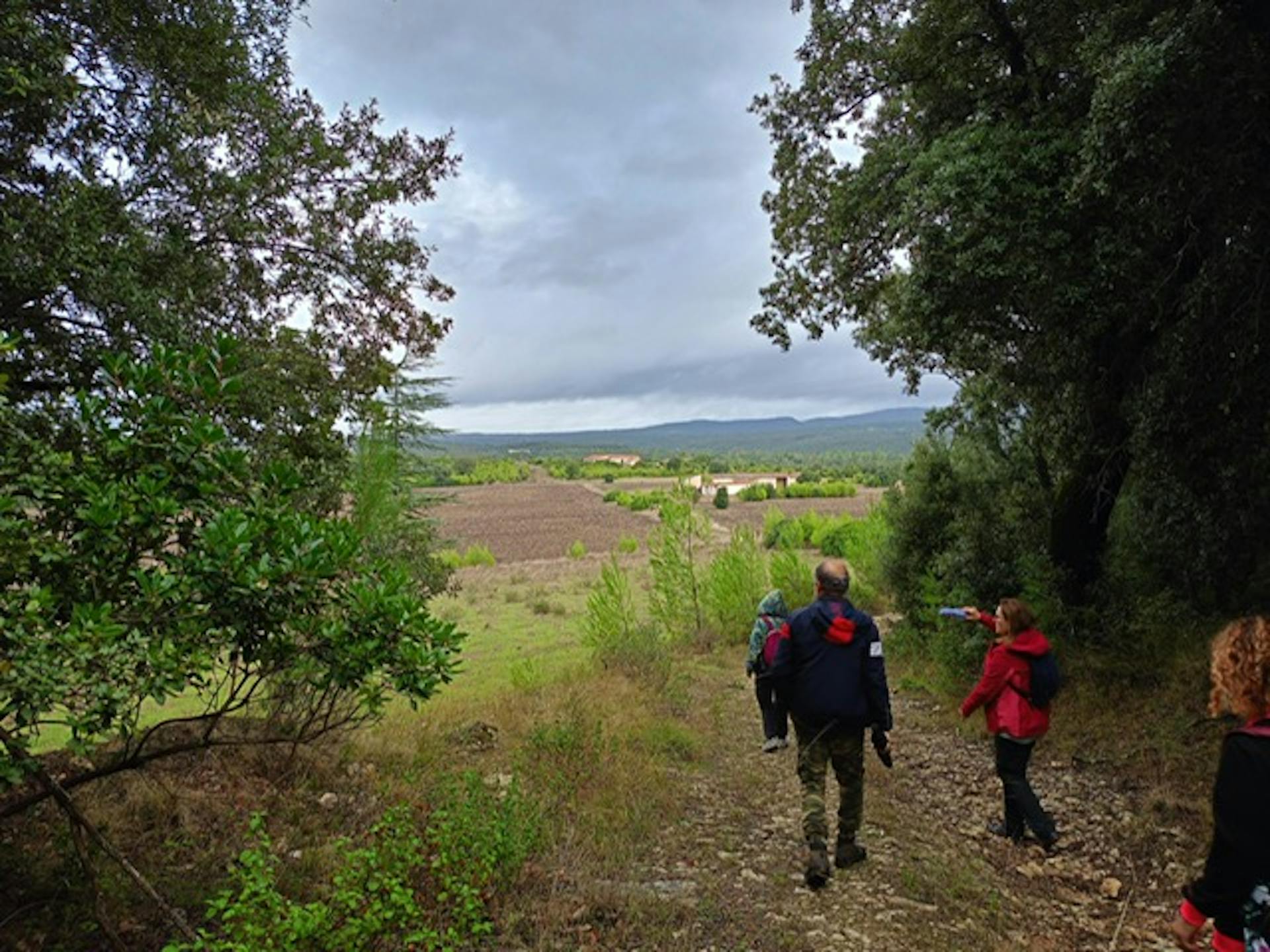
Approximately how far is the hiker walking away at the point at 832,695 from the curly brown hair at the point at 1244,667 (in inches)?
85.4

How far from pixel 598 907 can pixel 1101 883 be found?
3.50 meters

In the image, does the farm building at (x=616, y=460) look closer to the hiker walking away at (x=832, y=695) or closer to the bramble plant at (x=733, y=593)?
the bramble plant at (x=733, y=593)

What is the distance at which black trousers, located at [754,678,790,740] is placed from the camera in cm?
552

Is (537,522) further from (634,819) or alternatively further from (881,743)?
(881,743)

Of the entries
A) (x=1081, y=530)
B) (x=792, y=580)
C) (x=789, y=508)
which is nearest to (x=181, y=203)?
(x=1081, y=530)

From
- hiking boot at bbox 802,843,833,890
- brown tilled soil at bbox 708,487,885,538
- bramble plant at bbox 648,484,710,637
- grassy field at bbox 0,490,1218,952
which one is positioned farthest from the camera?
brown tilled soil at bbox 708,487,885,538

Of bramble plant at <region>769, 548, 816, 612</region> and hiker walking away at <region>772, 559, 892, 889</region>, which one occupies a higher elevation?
hiker walking away at <region>772, 559, 892, 889</region>

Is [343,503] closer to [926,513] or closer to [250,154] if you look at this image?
[250,154]

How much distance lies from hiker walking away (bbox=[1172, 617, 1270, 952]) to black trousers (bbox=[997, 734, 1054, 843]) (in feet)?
8.76

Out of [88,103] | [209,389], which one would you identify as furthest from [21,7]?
[209,389]

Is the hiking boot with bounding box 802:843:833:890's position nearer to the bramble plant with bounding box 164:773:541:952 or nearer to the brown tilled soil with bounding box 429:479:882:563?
the bramble plant with bounding box 164:773:541:952

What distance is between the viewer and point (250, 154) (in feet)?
19.1

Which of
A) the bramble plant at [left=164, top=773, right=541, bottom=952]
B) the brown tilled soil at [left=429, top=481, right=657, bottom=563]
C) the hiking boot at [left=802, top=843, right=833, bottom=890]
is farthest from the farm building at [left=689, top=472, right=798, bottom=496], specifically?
the bramble plant at [left=164, top=773, right=541, bottom=952]

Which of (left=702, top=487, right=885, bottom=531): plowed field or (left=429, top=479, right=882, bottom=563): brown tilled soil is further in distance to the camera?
(left=702, top=487, right=885, bottom=531): plowed field
